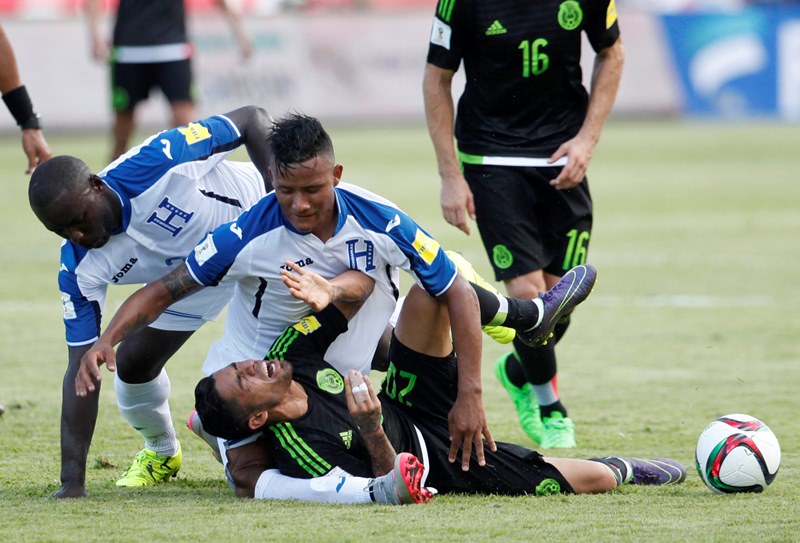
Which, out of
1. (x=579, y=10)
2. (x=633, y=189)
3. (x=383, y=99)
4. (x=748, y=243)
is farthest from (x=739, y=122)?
(x=579, y=10)

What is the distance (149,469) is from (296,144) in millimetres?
1633

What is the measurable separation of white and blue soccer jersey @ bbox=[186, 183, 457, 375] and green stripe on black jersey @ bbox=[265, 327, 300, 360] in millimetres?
145

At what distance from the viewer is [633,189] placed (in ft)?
55.8

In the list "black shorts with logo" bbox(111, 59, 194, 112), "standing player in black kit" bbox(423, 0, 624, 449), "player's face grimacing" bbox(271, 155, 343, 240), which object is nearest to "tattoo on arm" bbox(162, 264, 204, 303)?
"player's face grimacing" bbox(271, 155, 343, 240)

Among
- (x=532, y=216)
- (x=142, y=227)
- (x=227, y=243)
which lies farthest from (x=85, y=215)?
(x=532, y=216)

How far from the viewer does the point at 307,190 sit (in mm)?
4723

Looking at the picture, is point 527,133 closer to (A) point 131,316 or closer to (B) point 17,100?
(A) point 131,316

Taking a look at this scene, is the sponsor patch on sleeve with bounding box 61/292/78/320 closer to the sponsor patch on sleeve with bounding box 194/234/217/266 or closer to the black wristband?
the sponsor patch on sleeve with bounding box 194/234/217/266

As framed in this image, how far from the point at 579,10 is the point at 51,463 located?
3240 millimetres

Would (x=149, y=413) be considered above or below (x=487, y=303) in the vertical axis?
below

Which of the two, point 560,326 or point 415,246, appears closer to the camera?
point 415,246

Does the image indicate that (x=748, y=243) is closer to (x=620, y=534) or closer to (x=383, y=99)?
(x=620, y=534)

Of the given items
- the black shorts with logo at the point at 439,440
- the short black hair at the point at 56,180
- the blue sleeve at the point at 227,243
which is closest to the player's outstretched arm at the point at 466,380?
the black shorts with logo at the point at 439,440

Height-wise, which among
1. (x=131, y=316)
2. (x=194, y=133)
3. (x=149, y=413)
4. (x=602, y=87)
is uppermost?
(x=602, y=87)
